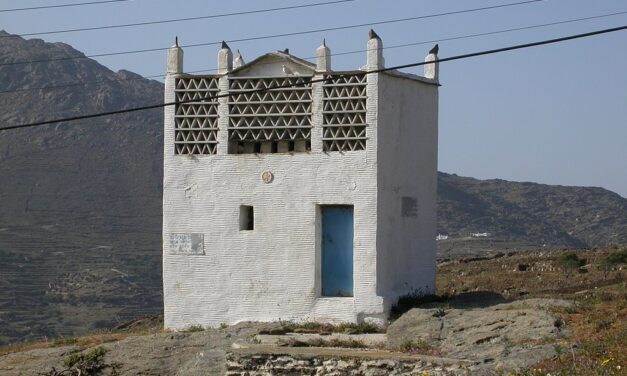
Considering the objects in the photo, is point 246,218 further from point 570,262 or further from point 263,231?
point 570,262

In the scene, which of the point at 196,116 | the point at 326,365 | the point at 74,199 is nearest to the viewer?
the point at 326,365

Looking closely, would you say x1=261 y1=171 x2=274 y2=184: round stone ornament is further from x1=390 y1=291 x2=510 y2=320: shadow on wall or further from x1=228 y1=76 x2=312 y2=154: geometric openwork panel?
x1=390 y1=291 x2=510 y2=320: shadow on wall

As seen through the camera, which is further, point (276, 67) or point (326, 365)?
point (276, 67)

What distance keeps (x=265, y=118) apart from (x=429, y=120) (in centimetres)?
372

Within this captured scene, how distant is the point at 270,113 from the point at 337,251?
3.04 m

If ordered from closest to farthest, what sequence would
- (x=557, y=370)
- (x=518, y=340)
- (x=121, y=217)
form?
(x=557, y=370), (x=518, y=340), (x=121, y=217)

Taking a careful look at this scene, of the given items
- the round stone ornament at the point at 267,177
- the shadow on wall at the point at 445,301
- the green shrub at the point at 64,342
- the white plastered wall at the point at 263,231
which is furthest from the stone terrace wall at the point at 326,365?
the green shrub at the point at 64,342

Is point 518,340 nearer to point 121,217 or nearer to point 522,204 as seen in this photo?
point 121,217

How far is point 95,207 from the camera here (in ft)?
309

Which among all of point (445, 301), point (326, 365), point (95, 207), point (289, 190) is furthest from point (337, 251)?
point (95, 207)

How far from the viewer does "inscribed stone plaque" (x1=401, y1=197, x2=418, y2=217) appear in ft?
76.1

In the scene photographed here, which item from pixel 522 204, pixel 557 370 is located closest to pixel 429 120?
pixel 557 370

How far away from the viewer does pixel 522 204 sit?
114 metres

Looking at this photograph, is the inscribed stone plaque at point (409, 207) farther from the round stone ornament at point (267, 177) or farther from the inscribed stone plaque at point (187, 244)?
the inscribed stone plaque at point (187, 244)
